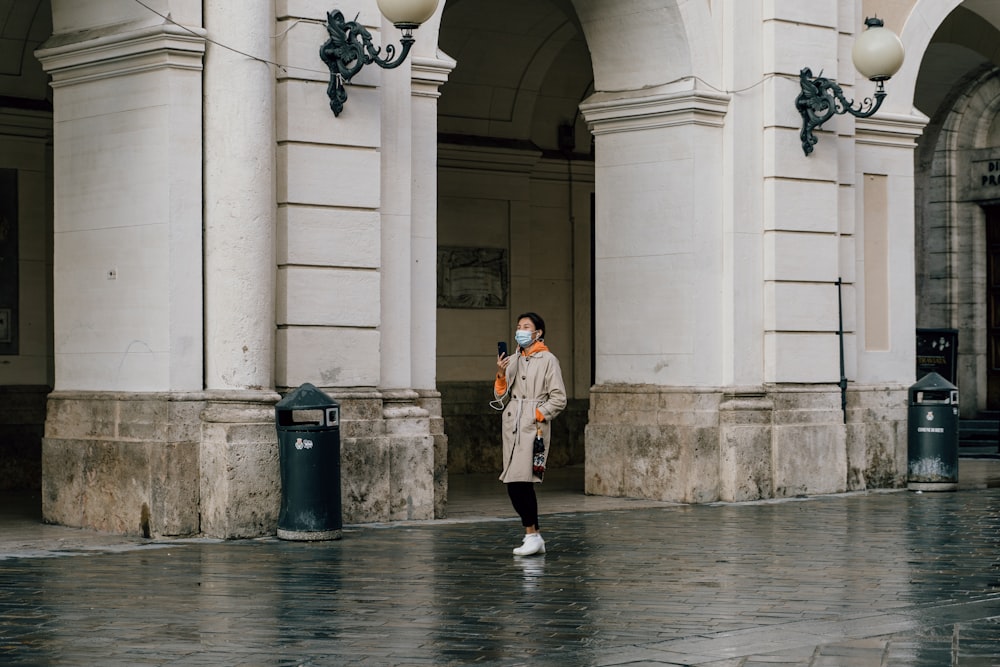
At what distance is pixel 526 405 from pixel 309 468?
67.9 inches

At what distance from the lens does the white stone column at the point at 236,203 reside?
12.7 m

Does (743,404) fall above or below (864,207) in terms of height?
below

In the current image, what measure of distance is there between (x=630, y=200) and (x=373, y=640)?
354 inches

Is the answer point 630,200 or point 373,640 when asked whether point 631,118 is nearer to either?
point 630,200

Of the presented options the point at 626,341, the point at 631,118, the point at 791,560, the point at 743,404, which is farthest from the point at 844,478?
the point at 791,560

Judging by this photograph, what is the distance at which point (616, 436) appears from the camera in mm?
16328

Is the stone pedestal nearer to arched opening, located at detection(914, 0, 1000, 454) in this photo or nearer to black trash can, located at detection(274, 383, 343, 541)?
black trash can, located at detection(274, 383, 343, 541)

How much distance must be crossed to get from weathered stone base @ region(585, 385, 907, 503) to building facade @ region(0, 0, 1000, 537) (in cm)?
3

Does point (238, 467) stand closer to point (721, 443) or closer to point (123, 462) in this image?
point (123, 462)

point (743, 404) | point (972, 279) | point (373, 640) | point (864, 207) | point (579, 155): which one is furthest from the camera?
point (972, 279)

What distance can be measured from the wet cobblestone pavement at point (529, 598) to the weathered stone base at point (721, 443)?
2147 millimetres

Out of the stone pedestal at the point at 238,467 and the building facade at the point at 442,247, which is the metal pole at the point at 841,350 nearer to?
the building facade at the point at 442,247

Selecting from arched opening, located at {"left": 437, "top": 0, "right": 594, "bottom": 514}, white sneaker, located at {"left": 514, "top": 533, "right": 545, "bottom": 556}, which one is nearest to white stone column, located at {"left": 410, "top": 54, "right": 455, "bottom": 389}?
white sneaker, located at {"left": 514, "top": 533, "right": 545, "bottom": 556}

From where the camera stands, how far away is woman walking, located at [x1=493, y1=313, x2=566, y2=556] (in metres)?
11.5
